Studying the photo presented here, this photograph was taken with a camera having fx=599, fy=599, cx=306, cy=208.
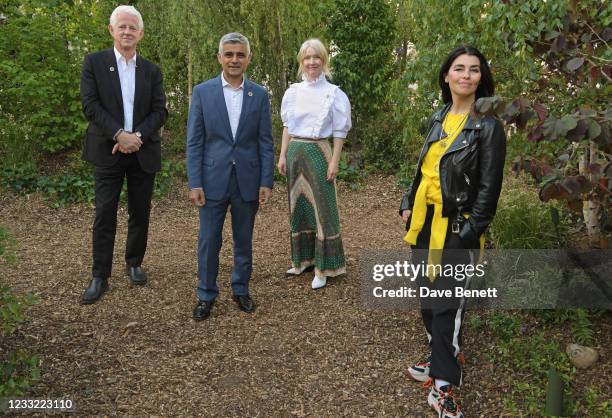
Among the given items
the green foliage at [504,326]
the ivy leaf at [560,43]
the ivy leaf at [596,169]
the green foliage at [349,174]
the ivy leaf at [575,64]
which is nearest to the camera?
the ivy leaf at [596,169]

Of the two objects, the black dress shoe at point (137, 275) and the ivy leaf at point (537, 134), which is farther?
the black dress shoe at point (137, 275)

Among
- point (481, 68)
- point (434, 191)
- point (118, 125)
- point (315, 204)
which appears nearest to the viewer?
point (481, 68)

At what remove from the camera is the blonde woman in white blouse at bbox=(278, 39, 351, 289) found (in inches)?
177

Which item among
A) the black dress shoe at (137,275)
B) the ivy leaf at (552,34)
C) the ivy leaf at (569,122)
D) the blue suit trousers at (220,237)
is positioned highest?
the ivy leaf at (552,34)

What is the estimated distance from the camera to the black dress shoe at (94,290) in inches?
174

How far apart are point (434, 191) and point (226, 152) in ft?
4.90

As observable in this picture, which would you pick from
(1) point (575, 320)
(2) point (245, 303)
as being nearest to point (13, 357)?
(2) point (245, 303)

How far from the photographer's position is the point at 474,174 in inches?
120

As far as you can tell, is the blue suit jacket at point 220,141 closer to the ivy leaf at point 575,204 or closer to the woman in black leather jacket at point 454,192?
the woman in black leather jacket at point 454,192

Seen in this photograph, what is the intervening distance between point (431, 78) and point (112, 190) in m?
2.59

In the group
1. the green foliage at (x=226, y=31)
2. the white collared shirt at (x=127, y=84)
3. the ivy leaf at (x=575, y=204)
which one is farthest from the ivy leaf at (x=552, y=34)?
the green foliage at (x=226, y=31)

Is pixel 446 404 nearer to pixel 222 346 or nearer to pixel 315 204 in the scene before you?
pixel 222 346

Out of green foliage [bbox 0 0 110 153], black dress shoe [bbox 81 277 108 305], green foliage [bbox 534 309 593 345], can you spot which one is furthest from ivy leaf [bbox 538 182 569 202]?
green foliage [bbox 0 0 110 153]

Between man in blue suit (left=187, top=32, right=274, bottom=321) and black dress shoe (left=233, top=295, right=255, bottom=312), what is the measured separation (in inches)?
10.0
